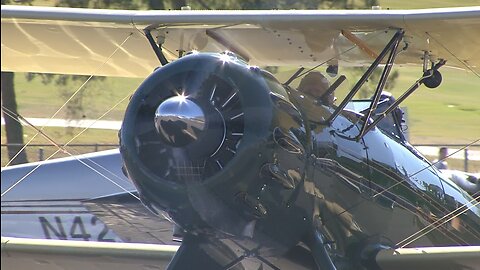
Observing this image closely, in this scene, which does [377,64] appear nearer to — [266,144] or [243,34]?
[243,34]

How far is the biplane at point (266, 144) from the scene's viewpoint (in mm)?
3951

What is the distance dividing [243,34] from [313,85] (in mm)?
811

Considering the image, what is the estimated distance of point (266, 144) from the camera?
13.0 feet

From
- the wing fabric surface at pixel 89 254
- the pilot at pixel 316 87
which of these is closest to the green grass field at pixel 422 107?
the pilot at pixel 316 87

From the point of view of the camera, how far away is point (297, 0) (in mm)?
18141

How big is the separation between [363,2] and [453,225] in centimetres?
1216

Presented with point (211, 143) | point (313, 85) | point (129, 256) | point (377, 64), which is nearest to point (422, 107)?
point (377, 64)

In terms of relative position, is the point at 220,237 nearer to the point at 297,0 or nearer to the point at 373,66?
the point at 373,66

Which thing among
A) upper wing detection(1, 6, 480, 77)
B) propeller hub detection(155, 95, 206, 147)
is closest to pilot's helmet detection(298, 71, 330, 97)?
upper wing detection(1, 6, 480, 77)

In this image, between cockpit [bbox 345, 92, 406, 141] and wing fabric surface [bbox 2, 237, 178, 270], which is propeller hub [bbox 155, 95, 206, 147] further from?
cockpit [bbox 345, 92, 406, 141]

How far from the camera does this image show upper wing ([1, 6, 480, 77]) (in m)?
4.69

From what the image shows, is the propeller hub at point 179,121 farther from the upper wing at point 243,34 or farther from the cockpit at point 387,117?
the cockpit at point 387,117

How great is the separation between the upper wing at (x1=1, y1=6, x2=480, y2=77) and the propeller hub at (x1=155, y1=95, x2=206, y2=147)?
1.02 meters

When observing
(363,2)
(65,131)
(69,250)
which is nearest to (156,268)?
(69,250)
